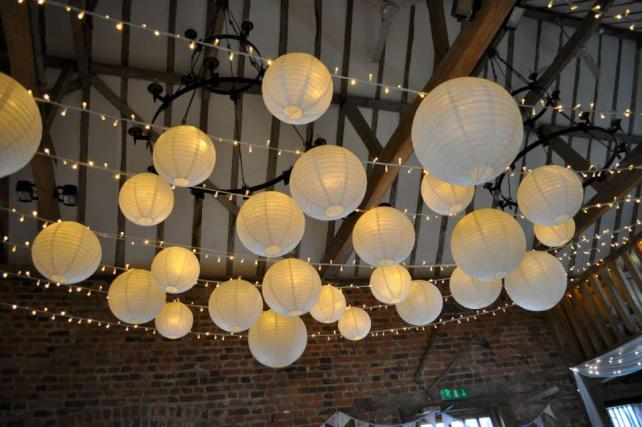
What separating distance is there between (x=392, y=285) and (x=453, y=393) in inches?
127

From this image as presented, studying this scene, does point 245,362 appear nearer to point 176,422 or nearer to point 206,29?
point 176,422

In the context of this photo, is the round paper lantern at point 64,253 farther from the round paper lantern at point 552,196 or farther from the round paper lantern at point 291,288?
the round paper lantern at point 552,196

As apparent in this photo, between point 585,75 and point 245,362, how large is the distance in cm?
549

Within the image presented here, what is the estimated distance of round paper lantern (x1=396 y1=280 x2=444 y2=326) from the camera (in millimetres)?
3885

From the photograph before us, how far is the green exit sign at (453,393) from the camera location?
19.6 ft

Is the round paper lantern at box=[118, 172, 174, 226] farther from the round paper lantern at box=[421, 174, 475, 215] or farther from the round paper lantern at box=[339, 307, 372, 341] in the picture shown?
the round paper lantern at box=[339, 307, 372, 341]

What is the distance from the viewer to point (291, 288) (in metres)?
2.99

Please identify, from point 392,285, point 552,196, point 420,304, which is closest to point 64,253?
point 392,285

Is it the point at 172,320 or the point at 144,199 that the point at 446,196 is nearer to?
the point at 144,199

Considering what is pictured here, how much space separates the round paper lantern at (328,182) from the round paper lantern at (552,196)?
111 centimetres

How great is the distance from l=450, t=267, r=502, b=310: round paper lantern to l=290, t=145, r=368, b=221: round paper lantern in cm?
150

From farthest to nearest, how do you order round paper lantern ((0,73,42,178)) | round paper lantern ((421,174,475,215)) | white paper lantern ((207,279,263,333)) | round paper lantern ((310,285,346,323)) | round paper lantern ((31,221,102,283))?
round paper lantern ((310,285,346,323)), white paper lantern ((207,279,263,333)), round paper lantern ((421,174,475,215)), round paper lantern ((31,221,102,283)), round paper lantern ((0,73,42,178))

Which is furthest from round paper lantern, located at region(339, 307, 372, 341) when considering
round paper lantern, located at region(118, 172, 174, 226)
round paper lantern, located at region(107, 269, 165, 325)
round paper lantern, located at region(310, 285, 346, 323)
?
round paper lantern, located at region(118, 172, 174, 226)

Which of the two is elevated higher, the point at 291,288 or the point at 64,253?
the point at 64,253
